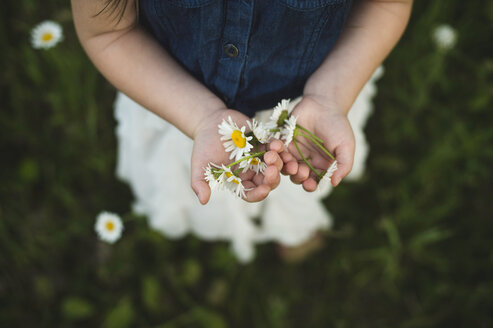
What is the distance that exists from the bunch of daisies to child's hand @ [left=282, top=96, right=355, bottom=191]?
0.05ft

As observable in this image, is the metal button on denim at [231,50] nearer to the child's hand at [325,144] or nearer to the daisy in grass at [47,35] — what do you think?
the child's hand at [325,144]

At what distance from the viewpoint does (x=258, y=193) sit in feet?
1.88

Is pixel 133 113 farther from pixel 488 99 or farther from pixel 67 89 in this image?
pixel 488 99

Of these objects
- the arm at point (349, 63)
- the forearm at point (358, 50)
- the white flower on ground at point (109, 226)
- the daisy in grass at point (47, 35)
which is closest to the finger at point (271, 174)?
the arm at point (349, 63)

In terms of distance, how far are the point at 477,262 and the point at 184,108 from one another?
111 cm

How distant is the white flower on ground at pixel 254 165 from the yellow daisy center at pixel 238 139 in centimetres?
3

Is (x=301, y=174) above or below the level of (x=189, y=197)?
above

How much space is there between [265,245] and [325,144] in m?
0.72

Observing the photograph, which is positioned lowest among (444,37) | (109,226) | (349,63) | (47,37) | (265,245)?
(265,245)

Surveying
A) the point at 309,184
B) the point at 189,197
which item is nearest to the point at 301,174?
the point at 309,184

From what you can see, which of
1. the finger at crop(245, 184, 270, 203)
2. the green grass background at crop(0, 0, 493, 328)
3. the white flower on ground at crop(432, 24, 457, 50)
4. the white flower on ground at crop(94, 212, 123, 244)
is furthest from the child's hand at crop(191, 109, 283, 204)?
the white flower on ground at crop(432, 24, 457, 50)

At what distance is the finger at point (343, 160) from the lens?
588 mm

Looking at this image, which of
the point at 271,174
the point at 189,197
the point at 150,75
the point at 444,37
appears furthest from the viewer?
the point at 444,37

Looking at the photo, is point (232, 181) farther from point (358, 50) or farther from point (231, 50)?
point (358, 50)
